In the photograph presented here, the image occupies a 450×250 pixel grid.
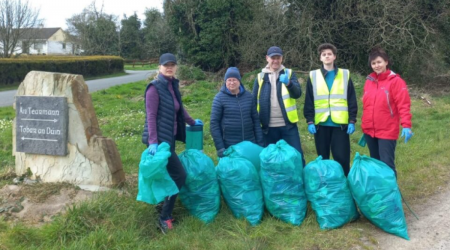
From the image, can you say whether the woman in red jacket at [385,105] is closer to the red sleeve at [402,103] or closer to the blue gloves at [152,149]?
the red sleeve at [402,103]

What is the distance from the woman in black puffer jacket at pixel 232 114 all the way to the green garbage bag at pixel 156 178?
757 millimetres

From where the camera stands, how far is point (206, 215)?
156 inches

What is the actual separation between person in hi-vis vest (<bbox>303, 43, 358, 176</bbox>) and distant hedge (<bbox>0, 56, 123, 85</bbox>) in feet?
63.9

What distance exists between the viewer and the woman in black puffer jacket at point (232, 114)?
4195 millimetres

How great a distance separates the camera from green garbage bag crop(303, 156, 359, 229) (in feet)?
12.3

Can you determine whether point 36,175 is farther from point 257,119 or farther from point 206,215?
point 257,119

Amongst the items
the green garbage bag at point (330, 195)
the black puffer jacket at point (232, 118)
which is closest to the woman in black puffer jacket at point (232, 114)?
the black puffer jacket at point (232, 118)

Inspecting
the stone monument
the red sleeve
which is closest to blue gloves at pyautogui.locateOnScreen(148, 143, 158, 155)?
the stone monument

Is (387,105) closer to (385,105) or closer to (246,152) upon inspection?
(385,105)

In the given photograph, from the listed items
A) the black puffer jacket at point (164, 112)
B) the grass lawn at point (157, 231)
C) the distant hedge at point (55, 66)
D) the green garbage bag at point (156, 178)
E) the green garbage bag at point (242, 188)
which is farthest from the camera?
the distant hedge at point (55, 66)

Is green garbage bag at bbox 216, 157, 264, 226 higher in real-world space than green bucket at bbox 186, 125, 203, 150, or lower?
lower

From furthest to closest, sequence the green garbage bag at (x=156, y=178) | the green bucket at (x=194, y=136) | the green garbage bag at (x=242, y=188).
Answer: the green bucket at (x=194, y=136), the green garbage bag at (x=242, y=188), the green garbage bag at (x=156, y=178)

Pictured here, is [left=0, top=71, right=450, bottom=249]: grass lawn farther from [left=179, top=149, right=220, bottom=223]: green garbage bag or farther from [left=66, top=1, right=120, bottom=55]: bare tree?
[left=66, top=1, right=120, bottom=55]: bare tree

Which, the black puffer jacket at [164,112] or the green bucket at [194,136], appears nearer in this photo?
the black puffer jacket at [164,112]
